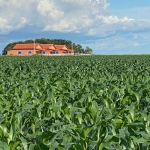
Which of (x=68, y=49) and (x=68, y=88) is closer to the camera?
(x=68, y=88)

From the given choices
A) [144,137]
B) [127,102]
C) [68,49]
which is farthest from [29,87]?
[68,49]

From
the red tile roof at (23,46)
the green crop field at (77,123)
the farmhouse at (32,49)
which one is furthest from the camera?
the red tile roof at (23,46)

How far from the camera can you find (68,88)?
7469 millimetres

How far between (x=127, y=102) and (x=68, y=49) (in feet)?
437

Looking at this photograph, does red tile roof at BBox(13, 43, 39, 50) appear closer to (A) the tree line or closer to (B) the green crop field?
(A) the tree line

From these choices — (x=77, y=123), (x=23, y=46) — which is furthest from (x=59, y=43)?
(x=77, y=123)

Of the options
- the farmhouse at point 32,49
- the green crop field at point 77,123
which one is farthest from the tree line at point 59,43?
the green crop field at point 77,123

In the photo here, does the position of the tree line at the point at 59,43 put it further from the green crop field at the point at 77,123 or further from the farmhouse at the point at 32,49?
the green crop field at the point at 77,123

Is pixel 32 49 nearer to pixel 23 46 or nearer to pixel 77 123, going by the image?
pixel 23 46

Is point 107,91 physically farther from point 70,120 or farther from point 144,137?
point 144,137

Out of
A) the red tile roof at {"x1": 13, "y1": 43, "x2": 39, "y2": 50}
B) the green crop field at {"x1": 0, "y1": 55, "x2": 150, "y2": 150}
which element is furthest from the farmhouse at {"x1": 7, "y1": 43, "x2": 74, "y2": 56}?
the green crop field at {"x1": 0, "y1": 55, "x2": 150, "y2": 150}

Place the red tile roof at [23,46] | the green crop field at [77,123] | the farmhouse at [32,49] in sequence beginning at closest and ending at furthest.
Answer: the green crop field at [77,123]
the farmhouse at [32,49]
the red tile roof at [23,46]

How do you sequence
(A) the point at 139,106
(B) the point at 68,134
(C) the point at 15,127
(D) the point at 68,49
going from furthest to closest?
(D) the point at 68,49 → (A) the point at 139,106 → (C) the point at 15,127 → (B) the point at 68,134

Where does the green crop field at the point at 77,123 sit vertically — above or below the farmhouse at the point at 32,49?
above
